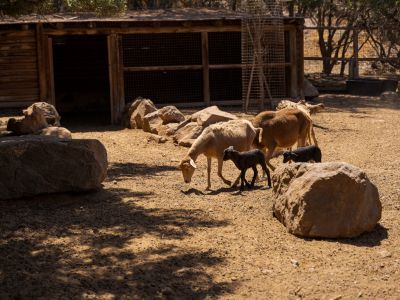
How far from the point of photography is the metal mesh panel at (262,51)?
63.7ft

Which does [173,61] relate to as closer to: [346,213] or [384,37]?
[384,37]

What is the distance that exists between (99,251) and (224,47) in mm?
16700

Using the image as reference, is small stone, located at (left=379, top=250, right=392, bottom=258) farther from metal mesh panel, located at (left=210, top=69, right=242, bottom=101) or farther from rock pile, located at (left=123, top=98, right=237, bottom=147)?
metal mesh panel, located at (left=210, top=69, right=242, bottom=101)

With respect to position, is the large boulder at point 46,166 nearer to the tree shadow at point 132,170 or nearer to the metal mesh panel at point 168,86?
the tree shadow at point 132,170

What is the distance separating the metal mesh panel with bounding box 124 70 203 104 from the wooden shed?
3 cm

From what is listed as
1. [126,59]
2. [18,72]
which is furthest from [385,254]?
[126,59]

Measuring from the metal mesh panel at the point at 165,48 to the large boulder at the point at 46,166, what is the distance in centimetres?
1314

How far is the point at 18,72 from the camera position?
20.7m

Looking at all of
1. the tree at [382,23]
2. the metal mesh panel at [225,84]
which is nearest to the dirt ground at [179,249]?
the metal mesh panel at [225,84]

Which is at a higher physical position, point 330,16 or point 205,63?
point 330,16

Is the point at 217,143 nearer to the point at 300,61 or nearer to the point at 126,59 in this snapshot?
the point at 300,61

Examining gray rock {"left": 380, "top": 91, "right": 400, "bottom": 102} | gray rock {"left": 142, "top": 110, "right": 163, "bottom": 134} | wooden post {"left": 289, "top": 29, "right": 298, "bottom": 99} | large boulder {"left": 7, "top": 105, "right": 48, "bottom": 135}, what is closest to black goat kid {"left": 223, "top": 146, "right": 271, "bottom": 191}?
large boulder {"left": 7, "top": 105, "right": 48, "bottom": 135}

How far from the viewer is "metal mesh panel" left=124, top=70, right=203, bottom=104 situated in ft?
76.9

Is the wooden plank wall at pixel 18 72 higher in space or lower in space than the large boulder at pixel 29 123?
higher
